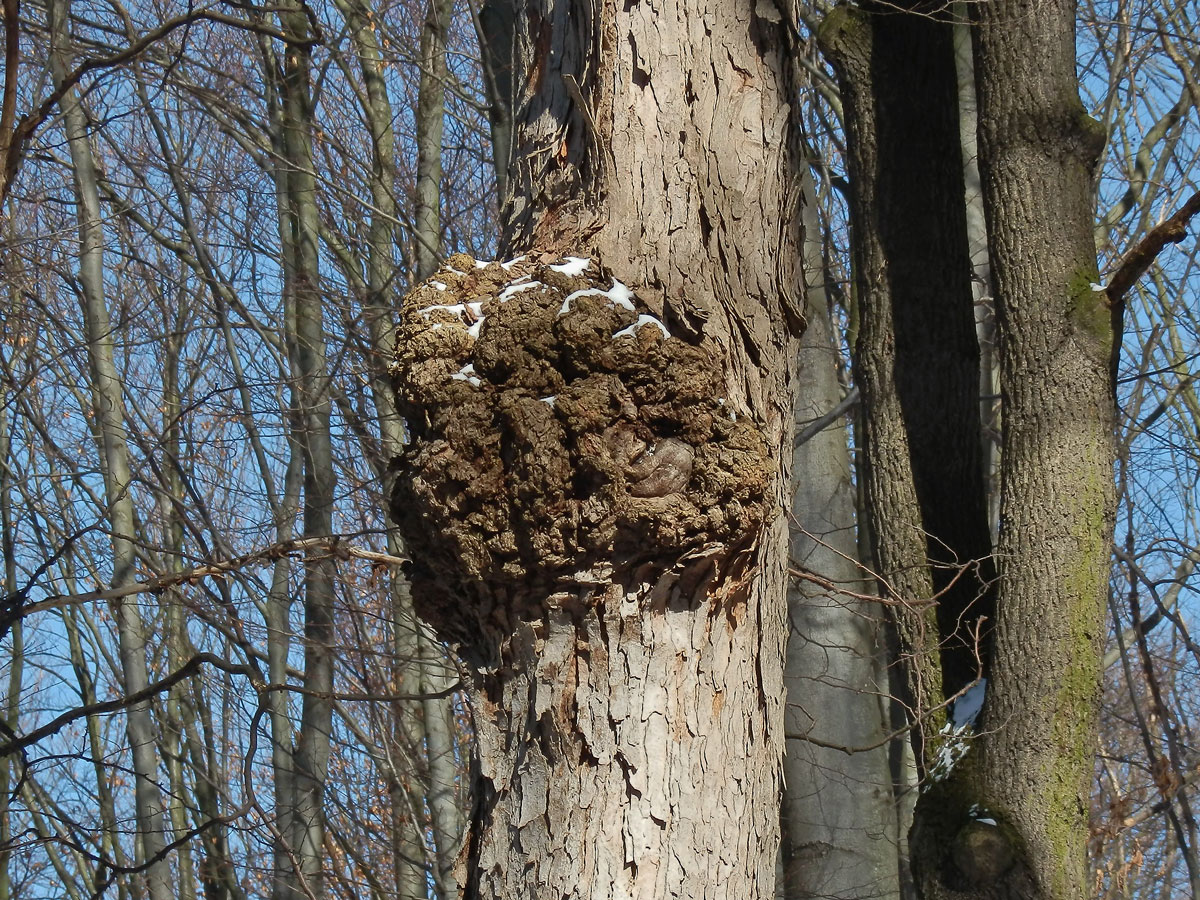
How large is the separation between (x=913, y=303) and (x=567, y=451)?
3.23m

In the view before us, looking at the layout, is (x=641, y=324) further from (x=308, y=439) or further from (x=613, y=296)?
(x=308, y=439)

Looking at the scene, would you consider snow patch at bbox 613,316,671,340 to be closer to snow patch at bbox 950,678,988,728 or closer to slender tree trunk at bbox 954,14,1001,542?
snow patch at bbox 950,678,988,728

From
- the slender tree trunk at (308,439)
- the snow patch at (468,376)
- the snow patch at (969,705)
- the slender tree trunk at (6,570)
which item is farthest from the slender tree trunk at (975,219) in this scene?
the slender tree trunk at (6,570)

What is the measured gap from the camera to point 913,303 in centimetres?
457

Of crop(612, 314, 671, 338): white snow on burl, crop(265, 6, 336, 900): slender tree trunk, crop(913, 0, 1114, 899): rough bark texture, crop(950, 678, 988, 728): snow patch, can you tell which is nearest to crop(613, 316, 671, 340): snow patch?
crop(612, 314, 671, 338): white snow on burl

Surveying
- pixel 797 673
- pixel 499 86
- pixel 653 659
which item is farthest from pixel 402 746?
pixel 653 659

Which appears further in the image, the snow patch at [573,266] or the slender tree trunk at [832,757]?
the slender tree trunk at [832,757]

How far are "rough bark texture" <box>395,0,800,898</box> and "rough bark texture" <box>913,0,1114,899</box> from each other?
2196mm

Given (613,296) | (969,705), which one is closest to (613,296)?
(613,296)

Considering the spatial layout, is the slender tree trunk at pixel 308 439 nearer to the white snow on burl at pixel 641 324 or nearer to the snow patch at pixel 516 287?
the snow patch at pixel 516 287

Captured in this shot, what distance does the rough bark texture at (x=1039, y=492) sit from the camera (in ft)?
12.2

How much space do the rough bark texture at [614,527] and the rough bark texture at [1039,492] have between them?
7.20ft

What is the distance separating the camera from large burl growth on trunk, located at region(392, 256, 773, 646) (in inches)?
65.9

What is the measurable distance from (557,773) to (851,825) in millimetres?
4130
